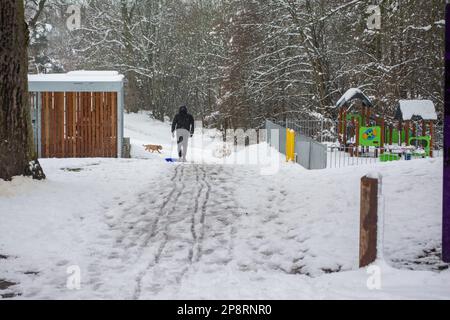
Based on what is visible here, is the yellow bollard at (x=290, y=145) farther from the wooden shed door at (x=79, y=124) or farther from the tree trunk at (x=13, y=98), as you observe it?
the tree trunk at (x=13, y=98)

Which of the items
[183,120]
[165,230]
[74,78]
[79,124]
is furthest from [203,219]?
[74,78]

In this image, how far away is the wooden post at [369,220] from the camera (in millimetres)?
6051

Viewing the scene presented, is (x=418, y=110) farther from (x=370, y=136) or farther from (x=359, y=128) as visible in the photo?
(x=370, y=136)

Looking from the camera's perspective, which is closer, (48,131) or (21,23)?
(21,23)

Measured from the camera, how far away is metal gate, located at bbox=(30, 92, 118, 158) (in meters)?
18.5

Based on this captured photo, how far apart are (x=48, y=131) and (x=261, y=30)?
43.0 feet

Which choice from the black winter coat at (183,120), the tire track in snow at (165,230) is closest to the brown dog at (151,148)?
the black winter coat at (183,120)

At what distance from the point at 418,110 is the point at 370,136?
2366mm

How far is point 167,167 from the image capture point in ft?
48.0

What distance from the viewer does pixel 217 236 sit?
26.5ft

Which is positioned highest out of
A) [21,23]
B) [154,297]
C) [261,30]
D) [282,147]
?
[261,30]

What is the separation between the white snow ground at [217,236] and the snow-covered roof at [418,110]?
9390 millimetres

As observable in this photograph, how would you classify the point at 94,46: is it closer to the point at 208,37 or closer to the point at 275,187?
the point at 208,37
